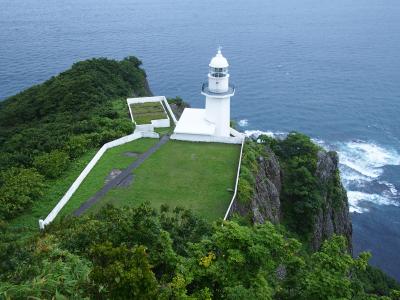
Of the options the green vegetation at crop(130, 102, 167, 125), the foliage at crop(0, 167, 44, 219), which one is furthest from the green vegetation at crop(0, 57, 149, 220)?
the green vegetation at crop(130, 102, 167, 125)

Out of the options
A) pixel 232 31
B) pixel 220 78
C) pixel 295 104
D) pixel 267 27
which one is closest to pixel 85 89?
pixel 220 78

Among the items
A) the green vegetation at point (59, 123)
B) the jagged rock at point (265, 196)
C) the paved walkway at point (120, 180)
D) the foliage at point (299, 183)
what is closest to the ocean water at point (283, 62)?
the foliage at point (299, 183)

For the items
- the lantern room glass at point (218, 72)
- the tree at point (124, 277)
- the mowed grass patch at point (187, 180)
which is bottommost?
Result: the mowed grass patch at point (187, 180)

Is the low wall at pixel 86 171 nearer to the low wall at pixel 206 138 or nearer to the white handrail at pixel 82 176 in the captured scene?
the white handrail at pixel 82 176

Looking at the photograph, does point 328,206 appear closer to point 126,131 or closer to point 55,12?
point 126,131

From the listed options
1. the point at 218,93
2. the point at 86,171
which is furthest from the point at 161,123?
the point at 86,171
